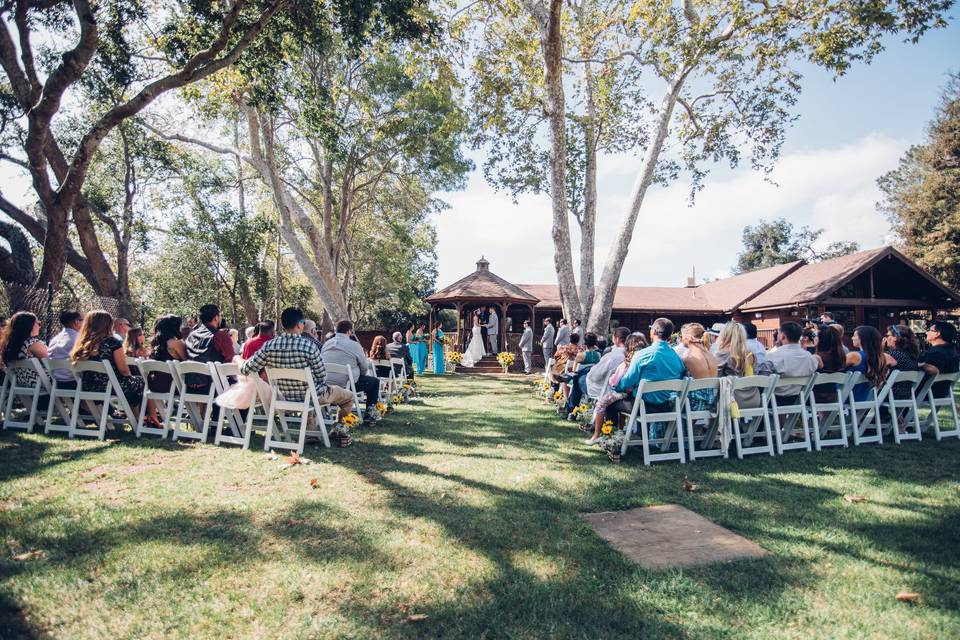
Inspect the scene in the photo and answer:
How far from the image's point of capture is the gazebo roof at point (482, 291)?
2220cm

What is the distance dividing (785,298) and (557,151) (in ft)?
46.7

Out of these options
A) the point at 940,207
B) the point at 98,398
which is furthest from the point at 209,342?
the point at 940,207

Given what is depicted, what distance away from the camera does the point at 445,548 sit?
10.3ft

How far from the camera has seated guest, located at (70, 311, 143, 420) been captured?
5.93m

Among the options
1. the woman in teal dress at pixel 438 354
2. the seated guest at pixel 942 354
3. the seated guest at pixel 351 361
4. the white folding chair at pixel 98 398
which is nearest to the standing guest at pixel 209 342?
the white folding chair at pixel 98 398

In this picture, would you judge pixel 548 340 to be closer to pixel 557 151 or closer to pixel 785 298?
pixel 557 151

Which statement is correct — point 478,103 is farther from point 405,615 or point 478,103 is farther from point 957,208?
point 957,208

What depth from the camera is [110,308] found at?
41.6 feet

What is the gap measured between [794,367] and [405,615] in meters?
5.35

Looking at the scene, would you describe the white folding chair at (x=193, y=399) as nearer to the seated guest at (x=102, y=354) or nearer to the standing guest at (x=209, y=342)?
the standing guest at (x=209, y=342)

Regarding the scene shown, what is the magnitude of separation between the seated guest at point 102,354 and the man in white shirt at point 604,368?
5.89 m

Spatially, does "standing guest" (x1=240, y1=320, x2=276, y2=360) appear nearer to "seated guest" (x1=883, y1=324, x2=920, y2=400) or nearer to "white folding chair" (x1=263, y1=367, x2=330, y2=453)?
"white folding chair" (x1=263, y1=367, x2=330, y2=453)

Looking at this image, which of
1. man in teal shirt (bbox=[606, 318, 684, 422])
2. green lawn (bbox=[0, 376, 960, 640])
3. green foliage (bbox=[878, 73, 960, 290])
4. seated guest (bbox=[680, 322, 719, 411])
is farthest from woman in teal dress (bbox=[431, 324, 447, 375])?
green foliage (bbox=[878, 73, 960, 290])

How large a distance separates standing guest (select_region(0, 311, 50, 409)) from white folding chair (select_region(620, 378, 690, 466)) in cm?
723
